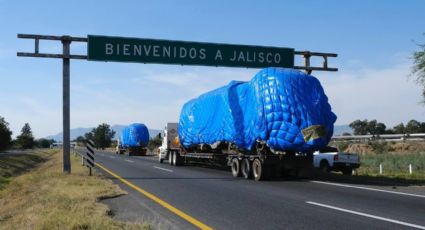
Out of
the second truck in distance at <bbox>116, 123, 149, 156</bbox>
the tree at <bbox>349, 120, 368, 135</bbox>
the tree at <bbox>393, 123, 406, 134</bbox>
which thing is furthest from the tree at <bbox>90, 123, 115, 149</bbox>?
the second truck in distance at <bbox>116, 123, 149, 156</bbox>

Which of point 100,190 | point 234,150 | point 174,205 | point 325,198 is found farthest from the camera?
point 234,150

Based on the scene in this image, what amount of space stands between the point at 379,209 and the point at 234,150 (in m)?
11.5

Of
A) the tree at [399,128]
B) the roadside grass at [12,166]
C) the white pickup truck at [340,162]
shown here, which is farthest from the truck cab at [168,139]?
the tree at [399,128]

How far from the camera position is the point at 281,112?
1831 cm

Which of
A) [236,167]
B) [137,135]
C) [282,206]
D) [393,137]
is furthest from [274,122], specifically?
[393,137]

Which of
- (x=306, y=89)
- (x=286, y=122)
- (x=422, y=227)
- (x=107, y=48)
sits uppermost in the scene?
(x=107, y=48)

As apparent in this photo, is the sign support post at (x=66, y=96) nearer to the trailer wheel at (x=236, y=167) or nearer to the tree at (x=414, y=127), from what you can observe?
the trailer wheel at (x=236, y=167)

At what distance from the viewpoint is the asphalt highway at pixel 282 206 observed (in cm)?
937

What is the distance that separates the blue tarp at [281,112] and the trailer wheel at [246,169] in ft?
1.90

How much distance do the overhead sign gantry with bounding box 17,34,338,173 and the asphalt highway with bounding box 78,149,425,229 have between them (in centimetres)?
793

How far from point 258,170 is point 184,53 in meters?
7.43

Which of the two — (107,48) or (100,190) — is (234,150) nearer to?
(107,48)

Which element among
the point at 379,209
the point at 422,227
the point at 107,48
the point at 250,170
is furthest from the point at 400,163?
the point at 422,227

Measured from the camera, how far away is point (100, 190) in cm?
1457
